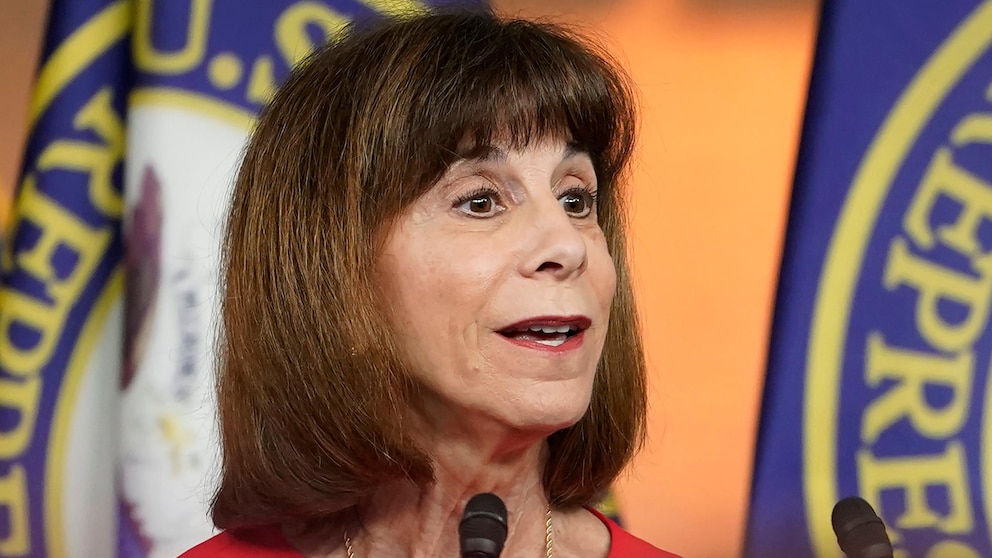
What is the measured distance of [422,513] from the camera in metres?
1.40

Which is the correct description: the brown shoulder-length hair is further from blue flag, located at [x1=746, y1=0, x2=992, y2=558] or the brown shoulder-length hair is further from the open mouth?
blue flag, located at [x1=746, y1=0, x2=992, y2=558]

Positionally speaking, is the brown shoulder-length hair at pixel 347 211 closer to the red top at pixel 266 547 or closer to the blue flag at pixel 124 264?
the red top at pixel 266 547

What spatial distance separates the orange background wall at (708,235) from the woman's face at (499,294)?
27.5 inches

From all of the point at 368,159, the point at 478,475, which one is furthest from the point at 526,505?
the point at 368,159

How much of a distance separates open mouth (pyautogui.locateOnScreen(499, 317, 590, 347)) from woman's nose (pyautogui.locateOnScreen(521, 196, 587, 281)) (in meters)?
0.05

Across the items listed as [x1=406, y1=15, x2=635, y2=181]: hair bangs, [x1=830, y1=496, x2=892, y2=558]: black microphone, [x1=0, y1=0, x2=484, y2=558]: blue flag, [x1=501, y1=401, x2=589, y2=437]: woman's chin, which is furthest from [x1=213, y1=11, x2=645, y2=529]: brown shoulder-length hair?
[x1=0, y1=0, x2=484, y2=558]: blue flag

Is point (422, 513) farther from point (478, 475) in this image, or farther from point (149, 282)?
point (149, 282)

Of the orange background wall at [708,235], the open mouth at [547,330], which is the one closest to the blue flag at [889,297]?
the orange background wall at [708,235]

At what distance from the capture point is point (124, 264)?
2074 millimetres

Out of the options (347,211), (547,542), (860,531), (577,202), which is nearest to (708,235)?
(577,202)

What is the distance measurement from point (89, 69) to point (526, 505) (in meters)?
1.22

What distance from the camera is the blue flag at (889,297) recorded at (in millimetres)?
1904

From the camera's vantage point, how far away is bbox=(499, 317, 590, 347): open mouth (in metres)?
1.26

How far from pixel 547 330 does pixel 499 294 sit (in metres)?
0.07
